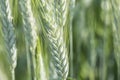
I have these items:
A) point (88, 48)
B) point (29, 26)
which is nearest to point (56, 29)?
point (29, 26)

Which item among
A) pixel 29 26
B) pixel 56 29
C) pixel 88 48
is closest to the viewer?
pixel 56 29

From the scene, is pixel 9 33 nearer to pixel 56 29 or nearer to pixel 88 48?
pixel 56 29

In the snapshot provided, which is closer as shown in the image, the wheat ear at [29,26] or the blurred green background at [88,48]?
the wheat ear at [29,26]

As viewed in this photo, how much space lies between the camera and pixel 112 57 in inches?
57.7

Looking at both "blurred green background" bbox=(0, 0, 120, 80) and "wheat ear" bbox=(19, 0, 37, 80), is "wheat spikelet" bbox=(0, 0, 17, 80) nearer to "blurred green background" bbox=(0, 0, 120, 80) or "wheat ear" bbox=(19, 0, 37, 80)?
"wheat ear" bbox=(19, 0, 37, 80)

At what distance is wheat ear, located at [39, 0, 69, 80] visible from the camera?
80cm

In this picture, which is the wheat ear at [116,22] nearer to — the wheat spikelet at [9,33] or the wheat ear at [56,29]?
the wheat ear at [56,29]

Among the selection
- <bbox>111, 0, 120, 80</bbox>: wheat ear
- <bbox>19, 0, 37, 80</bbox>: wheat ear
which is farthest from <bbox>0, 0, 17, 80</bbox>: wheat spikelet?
<bbox>111, 0, 120, 80</bbox>: wheat ear

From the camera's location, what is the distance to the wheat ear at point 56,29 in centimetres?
80

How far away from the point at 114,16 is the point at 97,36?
642 mm

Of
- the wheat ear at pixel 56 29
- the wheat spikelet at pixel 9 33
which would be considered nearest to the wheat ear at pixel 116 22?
the wheat ear at pixel 56 29

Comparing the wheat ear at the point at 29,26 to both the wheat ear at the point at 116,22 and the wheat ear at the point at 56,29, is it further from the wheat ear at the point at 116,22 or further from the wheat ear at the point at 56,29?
the wheat ear at the point at 116,22

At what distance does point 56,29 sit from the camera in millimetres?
802

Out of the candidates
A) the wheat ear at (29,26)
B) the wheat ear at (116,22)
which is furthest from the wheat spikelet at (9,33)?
the wheat ear at (116,22)
